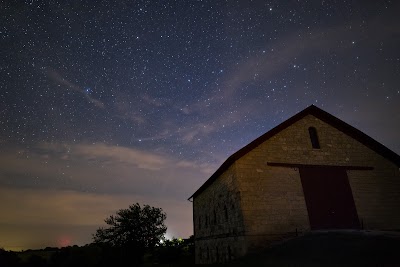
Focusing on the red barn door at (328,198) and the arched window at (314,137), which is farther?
the arched window at (314,137)

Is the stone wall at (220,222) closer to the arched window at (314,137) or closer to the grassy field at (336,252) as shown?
the grassy field at (336,252)

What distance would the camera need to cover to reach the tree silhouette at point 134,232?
3206 centimetres

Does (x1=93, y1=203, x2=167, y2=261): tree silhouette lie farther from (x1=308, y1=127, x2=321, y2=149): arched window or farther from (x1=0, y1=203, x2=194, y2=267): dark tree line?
(x1=308, y1=127, x2=321, y2=149): arched window

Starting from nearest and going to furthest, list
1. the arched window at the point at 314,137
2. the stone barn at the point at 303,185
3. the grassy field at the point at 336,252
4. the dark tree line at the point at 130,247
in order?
1. the grassy field at the point at 336,252
2. the stone barn at the point at 303,185
3. the arched window at the point at 314,137
4. the dark tree line at the point at 130,247

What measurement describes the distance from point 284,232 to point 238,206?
2680mm

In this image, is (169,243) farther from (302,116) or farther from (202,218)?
(302,116)

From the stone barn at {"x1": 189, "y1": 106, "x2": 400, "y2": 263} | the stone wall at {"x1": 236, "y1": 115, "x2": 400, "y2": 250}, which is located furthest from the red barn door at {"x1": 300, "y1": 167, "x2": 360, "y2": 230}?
the stone wall at {"x1": 236, "y1": 115, "x2": 400, "y2": 250}

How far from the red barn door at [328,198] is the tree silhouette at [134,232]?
23.6 meters

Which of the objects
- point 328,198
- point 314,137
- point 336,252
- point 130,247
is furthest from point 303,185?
point 130,247

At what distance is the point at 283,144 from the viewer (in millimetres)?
15906

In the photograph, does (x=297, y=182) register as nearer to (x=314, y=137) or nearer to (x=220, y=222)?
(x=314, y=137)

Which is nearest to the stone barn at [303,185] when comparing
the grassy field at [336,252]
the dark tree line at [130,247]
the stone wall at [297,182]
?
the stone wall at [297,182]

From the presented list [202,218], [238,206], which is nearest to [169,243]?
[202,218]

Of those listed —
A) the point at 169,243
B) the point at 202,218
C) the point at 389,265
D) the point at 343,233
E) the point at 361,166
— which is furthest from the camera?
the point at 169,243
